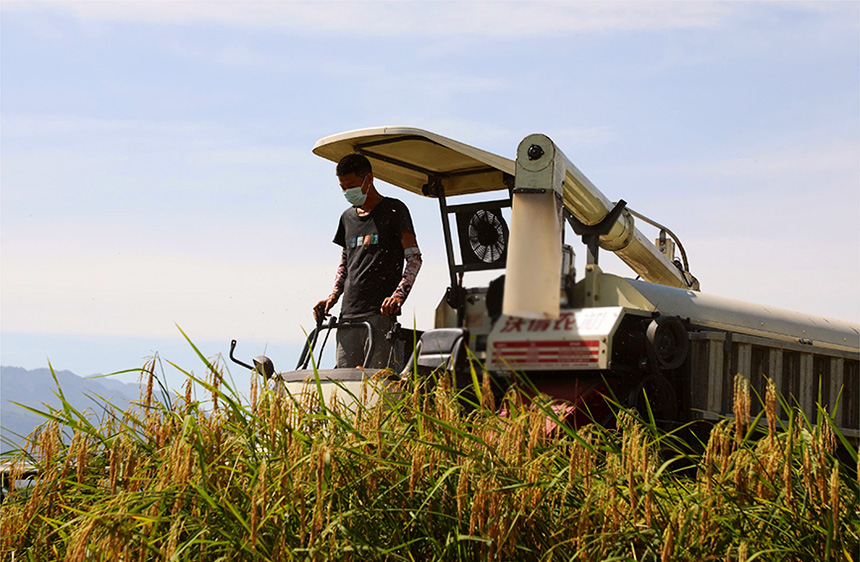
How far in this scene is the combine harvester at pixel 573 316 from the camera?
2.29m

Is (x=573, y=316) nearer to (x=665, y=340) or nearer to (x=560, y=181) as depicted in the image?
(x=560, y=181)

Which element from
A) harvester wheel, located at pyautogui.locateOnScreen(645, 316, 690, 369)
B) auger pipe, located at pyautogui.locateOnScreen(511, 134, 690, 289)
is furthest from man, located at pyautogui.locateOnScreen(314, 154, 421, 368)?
harvester wheel, located at pyautogui.locateOnScreen(645, 316, 690, 369)

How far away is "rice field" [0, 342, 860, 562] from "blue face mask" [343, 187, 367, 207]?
1.49 m

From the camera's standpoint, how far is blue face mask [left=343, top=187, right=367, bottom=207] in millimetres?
4707

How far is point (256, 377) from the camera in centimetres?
353

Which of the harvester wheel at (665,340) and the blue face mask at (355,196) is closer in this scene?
the harvester wheel at (665,340)

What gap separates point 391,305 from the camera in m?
4.16

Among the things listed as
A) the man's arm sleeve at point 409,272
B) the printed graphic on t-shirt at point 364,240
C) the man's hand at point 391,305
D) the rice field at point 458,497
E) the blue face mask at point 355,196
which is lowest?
the rice field at point 458,497

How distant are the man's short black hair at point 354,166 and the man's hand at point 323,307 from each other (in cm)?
79

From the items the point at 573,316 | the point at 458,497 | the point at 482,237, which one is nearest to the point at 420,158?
the point at 482,237

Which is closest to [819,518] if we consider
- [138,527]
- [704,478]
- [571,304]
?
[704,478]

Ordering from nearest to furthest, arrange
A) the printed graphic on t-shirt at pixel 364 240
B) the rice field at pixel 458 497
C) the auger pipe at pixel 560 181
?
the auger pipe at pixel 560 181 → the rice field at pixel 458 497 → the printed graphic on t-shirt at pixel 364 240

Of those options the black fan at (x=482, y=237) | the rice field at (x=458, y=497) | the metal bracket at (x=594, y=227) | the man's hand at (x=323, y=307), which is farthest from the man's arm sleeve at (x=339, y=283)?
the metal bracket at (x=594, y=227)

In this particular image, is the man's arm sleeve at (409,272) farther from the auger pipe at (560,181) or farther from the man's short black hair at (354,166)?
the auger pipe at (560,181)
